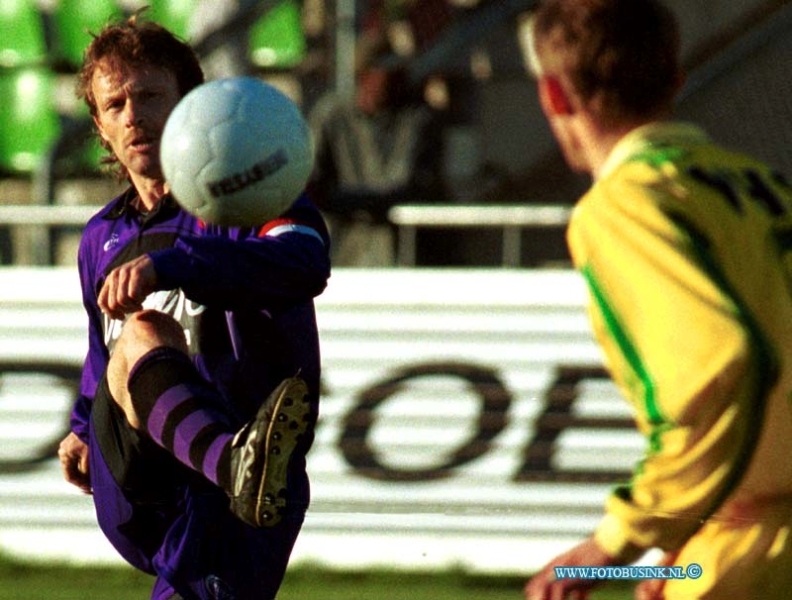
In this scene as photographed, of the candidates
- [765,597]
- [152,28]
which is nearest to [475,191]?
[152,28]

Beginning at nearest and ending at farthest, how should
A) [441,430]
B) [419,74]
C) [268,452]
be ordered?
1. [268,452]
2. [441,430]
3. [419,74]

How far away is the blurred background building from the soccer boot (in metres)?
5.18

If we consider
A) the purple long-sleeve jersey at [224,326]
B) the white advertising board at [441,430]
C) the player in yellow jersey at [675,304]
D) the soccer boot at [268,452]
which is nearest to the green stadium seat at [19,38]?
the white advertising board at [441,430]

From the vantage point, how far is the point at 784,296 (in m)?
2.30

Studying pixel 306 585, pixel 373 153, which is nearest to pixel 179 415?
pixel 306 585

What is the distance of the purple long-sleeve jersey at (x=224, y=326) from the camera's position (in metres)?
3.29

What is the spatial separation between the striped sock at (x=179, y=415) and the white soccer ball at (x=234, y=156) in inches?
12.7

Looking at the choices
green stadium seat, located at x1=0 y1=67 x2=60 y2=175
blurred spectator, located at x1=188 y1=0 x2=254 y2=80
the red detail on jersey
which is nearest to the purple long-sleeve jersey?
the red detail on jersey

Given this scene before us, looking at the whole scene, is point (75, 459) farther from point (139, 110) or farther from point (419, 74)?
point (419, 74)

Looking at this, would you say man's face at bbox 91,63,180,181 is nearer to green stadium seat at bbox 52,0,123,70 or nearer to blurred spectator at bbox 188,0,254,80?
blurred spectator at bbox 188,0,254,80

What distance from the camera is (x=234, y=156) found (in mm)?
3299

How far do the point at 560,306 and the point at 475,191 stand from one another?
8.05 ft

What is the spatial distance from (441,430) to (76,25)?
484 cm

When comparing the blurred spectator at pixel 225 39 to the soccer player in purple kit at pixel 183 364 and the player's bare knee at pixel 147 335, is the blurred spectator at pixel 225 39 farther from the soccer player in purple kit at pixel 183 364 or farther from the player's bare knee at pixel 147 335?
the player's bare knee at pixel 147 335
